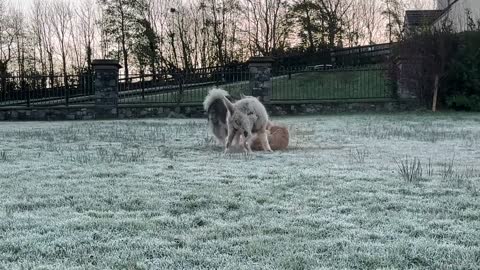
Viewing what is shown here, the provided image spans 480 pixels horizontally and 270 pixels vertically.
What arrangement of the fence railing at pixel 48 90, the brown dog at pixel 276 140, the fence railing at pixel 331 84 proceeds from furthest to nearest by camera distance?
the fence railing at pixel 331 84
the fence railing at pixel 48 90
the brown dog at pixel 276 140

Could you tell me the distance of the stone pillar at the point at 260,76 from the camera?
21172mm

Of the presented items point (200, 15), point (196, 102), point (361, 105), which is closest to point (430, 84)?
point (361, 105)

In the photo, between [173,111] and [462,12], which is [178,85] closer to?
[173,111]

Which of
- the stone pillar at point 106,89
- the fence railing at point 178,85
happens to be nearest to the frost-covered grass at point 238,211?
the stone pillar at point 106,89

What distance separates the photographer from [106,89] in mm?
20281

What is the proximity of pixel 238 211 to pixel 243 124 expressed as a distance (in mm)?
4294

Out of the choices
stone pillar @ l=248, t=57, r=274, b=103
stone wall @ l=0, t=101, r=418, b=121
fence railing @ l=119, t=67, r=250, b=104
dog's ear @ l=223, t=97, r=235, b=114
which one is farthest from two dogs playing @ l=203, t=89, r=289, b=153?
fence railing @ l=119, t=67, r=250, b=104

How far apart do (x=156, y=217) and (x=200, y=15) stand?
121ft

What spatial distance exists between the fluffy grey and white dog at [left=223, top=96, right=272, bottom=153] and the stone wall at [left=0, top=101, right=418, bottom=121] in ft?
38.8

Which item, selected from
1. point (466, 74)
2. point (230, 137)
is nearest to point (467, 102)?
point (466, 74)

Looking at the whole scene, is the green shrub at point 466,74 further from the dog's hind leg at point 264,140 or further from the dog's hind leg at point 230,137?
the dog's hind leg at point 230,137

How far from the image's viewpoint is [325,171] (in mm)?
6184

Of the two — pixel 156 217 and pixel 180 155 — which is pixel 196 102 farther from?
pixel 156 217

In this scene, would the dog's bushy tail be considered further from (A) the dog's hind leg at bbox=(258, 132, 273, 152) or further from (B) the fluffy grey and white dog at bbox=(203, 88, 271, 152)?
(A) the dog's hind leg at bbox=(258, 132, 273, 152)
